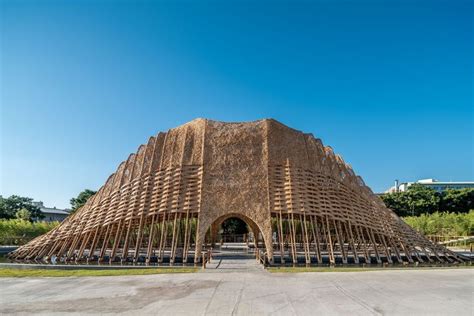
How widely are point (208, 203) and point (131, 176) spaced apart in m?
6.19

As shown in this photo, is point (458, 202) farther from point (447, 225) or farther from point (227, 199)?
point (227, 199)

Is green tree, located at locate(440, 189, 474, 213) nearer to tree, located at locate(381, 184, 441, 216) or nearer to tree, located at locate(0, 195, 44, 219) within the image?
tree, located at locate(381, 184, 441, 216)

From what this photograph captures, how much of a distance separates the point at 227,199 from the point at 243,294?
11728 millimetres

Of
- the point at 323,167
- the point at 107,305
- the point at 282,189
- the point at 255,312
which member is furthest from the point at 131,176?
the point at 255,312

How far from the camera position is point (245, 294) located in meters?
11.4

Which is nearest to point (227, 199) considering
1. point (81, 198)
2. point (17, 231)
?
point (17, 231)

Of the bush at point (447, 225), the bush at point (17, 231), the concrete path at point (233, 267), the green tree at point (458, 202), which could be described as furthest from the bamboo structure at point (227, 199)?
the green tree at point (458, 202)

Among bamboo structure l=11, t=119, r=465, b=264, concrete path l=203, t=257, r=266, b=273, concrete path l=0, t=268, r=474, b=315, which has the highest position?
bamboo structure l=11, t=119, r=465, b=264

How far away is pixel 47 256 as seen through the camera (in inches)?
917

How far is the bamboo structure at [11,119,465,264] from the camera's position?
22438mm

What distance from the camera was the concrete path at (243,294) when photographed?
31.1 feet

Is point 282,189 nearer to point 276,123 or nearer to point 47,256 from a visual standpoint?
point 276,123

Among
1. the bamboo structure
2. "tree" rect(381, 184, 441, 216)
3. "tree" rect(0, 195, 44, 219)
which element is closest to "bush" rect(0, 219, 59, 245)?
the bamboo structure

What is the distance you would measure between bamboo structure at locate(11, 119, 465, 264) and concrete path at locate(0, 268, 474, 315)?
700 cm
